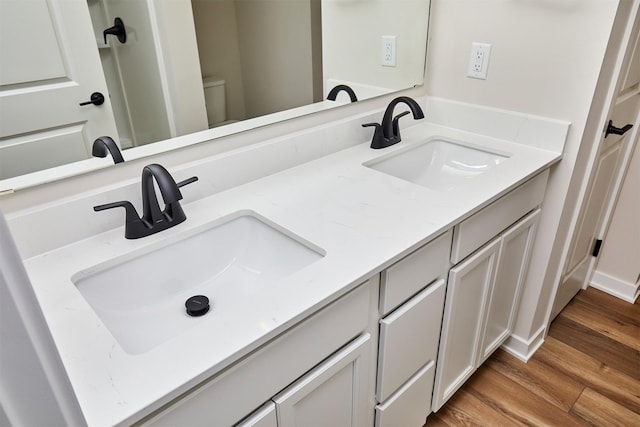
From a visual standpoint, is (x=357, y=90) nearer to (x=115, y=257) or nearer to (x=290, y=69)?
(x=290, y=69)

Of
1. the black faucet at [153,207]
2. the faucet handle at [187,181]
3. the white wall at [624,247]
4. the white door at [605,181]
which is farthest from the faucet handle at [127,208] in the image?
the white wall at [624,247]

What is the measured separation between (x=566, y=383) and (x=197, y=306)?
5.12 feet

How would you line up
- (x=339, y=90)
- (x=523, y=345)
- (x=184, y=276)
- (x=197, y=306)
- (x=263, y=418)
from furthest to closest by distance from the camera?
1. (x=523, y=345)
2. (x=339, y=90)
3. (x=184, y=276)
4. (x=197, y=306)
5. (x=263, y=418)

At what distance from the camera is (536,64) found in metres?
1.49

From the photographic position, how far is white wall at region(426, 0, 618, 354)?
137 cm

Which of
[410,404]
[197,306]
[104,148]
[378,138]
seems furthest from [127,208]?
[410,404]

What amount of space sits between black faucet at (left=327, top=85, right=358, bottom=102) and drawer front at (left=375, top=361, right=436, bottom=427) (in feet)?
3.06

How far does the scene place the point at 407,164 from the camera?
63.7 inches

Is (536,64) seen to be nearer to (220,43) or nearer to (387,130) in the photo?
(387,130)

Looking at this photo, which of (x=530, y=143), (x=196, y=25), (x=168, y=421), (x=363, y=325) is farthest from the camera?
(x=530, y=143)

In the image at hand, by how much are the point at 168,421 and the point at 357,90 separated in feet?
4.10

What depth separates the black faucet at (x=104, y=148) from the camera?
41.0 inches

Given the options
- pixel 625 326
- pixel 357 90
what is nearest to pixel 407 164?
pixel 357 90

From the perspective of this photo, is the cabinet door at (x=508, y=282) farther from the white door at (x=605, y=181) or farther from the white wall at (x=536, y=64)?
the white door at (x=605, y=181)
